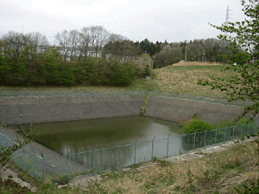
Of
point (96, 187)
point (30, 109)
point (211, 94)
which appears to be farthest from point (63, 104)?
point (211, 94)

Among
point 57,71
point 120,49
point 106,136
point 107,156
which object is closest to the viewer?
point 107,156

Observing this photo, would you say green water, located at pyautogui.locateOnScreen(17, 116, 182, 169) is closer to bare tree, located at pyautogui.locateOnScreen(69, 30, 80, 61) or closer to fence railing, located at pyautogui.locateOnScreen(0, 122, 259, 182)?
fence railing, located at pyautogui.locateOnScreen(0, 122, 259, 182)

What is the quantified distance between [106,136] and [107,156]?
7303 mm

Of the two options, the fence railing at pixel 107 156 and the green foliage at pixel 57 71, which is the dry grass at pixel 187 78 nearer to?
the green foliage at pixel 57 71

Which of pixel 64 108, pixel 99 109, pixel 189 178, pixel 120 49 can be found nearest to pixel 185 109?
pixel 99 109

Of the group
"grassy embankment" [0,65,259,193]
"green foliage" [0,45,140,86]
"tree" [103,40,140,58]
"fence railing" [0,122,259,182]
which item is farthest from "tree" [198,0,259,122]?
"tree" [103,40,140,58]

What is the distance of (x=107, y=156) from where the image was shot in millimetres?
16656

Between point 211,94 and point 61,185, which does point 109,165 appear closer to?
point 61,185

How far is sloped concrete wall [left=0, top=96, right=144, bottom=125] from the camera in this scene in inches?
1123

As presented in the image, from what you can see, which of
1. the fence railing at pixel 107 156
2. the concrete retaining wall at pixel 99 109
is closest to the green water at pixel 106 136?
the fence railing at pixel 107 156

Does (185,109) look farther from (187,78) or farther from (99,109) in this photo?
(187,78)

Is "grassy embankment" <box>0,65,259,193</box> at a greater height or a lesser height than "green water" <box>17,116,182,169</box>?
greater

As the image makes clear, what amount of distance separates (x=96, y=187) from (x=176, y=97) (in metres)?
33.3

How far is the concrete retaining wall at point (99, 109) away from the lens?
29097 mm
